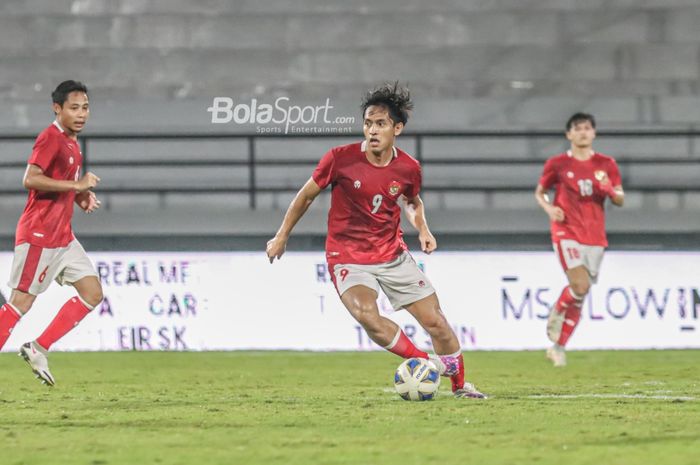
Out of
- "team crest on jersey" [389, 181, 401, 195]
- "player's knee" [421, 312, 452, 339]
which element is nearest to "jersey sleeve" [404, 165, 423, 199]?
"team crest on jersey" [389, 181, 401, 195]

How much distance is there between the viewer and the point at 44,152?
816cm

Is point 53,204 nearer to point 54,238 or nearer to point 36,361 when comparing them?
point 54,238

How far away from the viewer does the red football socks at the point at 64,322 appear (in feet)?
27.2

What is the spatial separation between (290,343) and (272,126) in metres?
3.91

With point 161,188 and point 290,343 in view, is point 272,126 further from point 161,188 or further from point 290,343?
point 290,343

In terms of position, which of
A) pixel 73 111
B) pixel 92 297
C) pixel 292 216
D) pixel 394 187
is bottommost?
pixel 92 297

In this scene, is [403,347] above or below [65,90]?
below

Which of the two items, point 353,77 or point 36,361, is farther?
point 353,77

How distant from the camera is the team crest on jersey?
7.61m

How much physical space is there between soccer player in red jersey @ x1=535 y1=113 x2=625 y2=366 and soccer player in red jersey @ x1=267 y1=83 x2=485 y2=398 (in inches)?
133

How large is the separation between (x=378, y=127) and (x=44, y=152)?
86.2 inches

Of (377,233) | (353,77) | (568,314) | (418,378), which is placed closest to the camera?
(418,378)

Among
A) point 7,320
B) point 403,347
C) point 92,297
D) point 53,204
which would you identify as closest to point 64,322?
point 92,297

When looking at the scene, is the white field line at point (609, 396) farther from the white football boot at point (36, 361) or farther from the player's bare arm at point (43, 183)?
the player's bare arm at point (43, 183)
